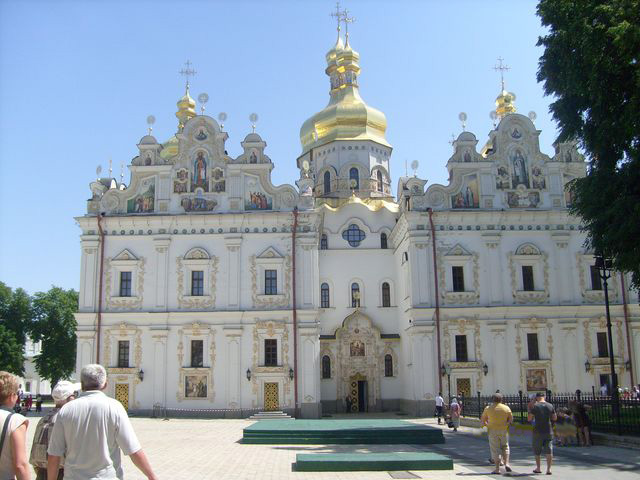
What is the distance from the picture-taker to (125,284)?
37.0 m

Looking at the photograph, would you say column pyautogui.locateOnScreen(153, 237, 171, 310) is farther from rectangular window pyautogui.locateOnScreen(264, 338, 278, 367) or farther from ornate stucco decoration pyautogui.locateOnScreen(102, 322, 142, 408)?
rectangular window pyautogui.locateOnScreen(264, 338, 278, 367)

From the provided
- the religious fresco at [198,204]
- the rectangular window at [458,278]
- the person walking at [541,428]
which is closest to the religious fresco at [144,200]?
the religious fresco at [198,204]

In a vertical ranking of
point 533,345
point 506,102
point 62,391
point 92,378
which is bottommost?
point 62,391

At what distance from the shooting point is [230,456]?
17.9 m

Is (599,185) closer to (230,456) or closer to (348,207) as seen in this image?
(230,456)

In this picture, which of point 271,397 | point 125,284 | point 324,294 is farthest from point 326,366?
point 125,284

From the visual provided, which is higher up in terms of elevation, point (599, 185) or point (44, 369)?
point (599, 185)

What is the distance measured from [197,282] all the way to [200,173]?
613cm

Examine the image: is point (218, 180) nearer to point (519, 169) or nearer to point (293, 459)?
point (519, 169)

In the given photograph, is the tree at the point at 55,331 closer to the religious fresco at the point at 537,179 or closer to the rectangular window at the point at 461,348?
the rectangular window at the point at 461,348

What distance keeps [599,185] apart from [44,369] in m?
49.9

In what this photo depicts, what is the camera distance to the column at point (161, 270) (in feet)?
120

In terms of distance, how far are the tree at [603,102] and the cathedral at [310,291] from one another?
14189 millimetres

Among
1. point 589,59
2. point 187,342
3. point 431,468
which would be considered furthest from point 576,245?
point 431,468
